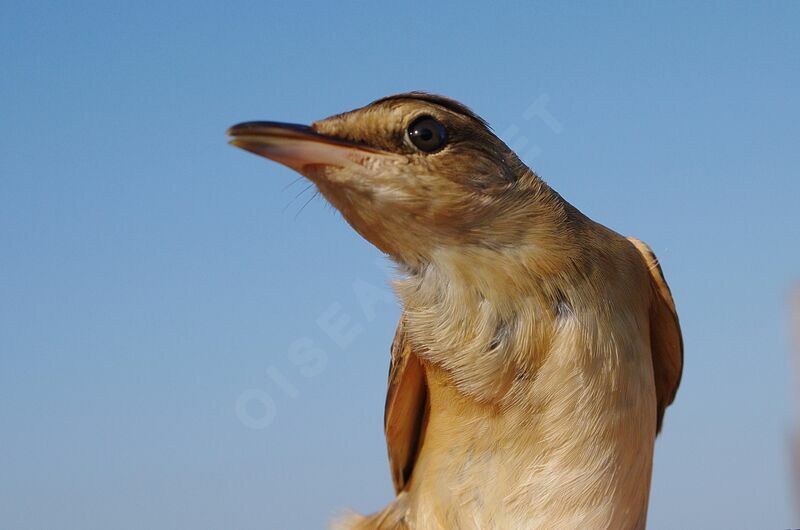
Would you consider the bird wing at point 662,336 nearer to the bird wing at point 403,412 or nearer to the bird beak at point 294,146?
the bird wing at point 403,412

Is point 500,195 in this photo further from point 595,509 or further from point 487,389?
point 595,509

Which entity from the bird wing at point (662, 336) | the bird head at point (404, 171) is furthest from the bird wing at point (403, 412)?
the bird wing at point (662, 336)

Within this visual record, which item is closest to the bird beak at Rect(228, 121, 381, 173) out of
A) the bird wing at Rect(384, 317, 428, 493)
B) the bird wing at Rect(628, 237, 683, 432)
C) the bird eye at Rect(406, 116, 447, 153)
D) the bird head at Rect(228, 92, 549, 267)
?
the bird head at Rect(228, 92, 549, 267)

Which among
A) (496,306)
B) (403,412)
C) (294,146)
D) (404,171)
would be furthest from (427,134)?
(403,412)

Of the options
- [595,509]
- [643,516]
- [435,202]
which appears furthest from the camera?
[643,516]

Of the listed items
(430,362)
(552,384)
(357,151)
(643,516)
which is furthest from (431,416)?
(357,151)

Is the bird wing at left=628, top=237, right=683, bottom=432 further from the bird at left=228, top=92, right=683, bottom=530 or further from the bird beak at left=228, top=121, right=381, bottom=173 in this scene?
the bird beak at left=228, top=121, right=381, bottom=173
